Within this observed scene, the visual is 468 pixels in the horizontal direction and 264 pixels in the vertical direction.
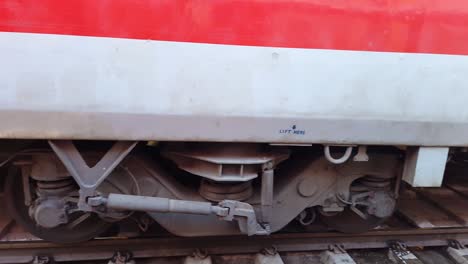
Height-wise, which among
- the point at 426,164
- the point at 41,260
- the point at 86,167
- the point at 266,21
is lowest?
the point at 41,260

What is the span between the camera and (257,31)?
2.12 metres

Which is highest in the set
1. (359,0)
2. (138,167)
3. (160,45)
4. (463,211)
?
(359,0)

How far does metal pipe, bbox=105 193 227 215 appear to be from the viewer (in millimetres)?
2256

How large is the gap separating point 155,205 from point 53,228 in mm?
1140

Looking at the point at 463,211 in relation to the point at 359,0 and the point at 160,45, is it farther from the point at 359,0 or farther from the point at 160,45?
the point at 160,45

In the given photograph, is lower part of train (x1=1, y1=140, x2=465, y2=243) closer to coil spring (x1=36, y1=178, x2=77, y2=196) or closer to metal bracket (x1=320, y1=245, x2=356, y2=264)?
coil spring (x1=36, y1=178, x2=77, y2=196)

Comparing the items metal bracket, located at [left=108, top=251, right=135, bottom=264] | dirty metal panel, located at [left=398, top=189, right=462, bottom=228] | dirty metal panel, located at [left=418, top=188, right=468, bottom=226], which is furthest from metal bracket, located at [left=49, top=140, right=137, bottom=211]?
dirty metal panel, located at [left=418, top=188, right=468, bottom=226]

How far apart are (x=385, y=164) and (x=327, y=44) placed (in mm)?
1178

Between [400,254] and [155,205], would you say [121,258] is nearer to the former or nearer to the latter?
[155,205]

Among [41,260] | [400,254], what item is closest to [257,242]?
[400,254]

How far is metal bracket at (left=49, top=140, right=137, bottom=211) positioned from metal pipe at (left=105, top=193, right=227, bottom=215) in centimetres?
13

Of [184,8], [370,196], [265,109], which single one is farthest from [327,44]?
Result: [370,196]

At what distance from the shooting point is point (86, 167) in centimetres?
225

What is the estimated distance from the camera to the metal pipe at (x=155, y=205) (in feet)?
7.40
